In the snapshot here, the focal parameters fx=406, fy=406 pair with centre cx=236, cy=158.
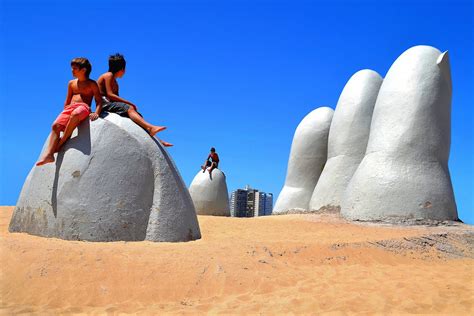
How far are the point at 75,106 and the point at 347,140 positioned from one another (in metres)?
11.1

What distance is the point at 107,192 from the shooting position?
17.4ft

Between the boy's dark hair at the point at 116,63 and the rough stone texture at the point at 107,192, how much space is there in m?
0.86

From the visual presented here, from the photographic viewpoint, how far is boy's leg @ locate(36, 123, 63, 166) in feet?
17.6

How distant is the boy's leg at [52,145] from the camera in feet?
17.6

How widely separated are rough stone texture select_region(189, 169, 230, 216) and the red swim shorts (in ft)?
33.8

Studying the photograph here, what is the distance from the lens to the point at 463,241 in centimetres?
816

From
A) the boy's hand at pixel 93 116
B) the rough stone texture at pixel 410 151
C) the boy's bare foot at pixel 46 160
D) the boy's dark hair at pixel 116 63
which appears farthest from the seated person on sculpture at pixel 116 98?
the rough stone texture at pixel 410 151

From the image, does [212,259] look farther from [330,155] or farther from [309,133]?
[309,133]

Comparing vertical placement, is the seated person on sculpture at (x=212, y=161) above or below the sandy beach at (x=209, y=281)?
above

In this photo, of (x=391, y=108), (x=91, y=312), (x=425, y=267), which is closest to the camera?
(x=91, y=312)

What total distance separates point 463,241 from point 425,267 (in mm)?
2766

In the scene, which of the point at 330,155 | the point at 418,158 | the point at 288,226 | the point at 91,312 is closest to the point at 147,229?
the point at 91,312

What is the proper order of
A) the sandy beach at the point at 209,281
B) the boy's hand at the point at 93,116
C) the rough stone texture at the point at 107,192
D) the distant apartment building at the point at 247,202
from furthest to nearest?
the distant apartment building at the point at 247,202 < the boy's hand at the point at 93,116 < the rough stone texture at the point at 107,192 < the sandy beach at the point at 209,281

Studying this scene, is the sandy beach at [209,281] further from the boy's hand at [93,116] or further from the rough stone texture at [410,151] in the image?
the rough stone texture at [410,151]
